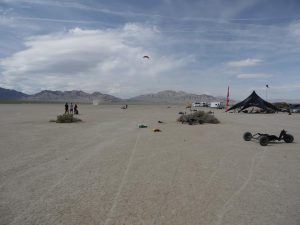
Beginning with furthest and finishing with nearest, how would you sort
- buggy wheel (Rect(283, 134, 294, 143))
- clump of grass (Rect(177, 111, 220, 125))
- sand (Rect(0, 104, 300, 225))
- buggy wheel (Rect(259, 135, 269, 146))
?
clump of grass (Rect(177, 111, 220, 125))
buggy wheel (Rect(283, 134, 294, 143))
buggy wheel (Rect(259, 135, 269, 146))
sand (Rect(0, 104, 300, 225))

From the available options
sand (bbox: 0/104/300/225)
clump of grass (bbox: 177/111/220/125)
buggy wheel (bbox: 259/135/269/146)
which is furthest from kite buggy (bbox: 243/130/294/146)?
clump of grass (bbox: 177/111/220/125)

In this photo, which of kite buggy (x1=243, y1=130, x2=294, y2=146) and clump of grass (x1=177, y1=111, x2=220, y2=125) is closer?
kite buggy (x1=243, y1=130, x2=294, y2=146)

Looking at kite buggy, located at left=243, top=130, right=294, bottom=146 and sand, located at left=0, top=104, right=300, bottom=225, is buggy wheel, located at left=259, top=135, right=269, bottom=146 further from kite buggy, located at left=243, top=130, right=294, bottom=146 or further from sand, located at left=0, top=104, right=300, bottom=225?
sand, located at left=0, top=104, right=300, bottom=225

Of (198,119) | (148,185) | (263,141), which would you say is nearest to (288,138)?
(263,141)

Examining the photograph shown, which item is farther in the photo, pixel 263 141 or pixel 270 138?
pixel 270 138

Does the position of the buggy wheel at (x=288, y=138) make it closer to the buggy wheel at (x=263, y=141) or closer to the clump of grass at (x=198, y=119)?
the buggy wheel at (x=263, y=141)

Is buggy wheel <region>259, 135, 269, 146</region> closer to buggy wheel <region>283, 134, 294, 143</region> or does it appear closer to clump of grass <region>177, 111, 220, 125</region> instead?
buggy wheel <region>283, 134, 294, 143</region>

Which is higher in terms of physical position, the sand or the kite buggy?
the kite buggy

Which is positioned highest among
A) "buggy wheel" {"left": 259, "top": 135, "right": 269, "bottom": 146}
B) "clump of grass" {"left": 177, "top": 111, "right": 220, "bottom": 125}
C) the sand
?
"clump of grass" {"left": 177, "top": 111, "right": 220, "bottom": 125}

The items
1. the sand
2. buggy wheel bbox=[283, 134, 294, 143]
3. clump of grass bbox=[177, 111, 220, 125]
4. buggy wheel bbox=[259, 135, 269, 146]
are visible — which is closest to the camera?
A: the sand

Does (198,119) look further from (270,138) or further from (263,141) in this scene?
(263,141)

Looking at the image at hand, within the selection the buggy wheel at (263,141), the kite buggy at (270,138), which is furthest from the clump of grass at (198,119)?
the buggy wheel at (263,141)

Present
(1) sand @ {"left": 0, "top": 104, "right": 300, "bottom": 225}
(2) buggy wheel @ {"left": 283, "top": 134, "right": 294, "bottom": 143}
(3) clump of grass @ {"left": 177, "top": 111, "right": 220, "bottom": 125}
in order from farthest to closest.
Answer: (3) clump of grass @ {"left": 177, "top": 111, "right": 220, "bottom": 125} → (2) buggy wheel @ {"left": 283, "top": 134, "right": 294, "bottom": 143} → (1) sand @ {"left": 0, "top": 104, "right": 300, "bottom": 225}

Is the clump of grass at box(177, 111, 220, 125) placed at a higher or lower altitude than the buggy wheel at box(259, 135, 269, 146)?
higher
